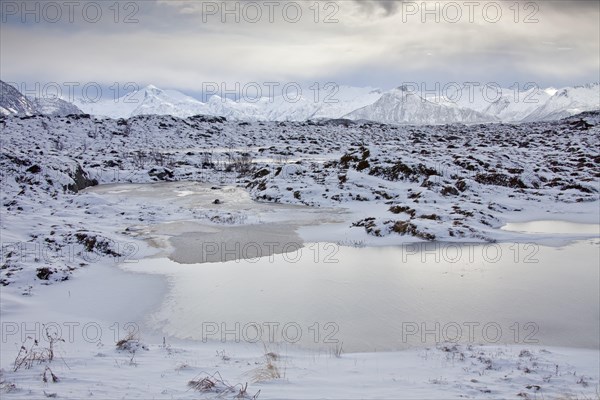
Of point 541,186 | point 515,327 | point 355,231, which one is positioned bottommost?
point 515,327

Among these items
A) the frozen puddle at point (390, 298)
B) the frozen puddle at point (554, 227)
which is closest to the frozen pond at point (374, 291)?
the frozen puddle at point (390, 298)

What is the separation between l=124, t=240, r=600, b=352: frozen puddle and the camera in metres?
7.22

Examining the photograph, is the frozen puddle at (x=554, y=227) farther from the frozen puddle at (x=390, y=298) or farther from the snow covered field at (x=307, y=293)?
the frozen puddle at (x=390, y=298)

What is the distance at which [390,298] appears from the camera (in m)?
8.84

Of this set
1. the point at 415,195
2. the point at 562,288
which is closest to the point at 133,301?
the point at 562,288

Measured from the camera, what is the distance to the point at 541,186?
2319cm

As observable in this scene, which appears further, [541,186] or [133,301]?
[541,186]

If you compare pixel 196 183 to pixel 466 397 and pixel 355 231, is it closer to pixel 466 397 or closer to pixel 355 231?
pixel 355 231

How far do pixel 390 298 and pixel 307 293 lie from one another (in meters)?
1.73

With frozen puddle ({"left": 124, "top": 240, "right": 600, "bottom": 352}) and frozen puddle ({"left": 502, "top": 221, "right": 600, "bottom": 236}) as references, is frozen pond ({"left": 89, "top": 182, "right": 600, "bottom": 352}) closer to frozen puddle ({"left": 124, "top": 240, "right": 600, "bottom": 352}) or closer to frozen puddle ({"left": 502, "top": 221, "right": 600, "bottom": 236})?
frozen puddle ({"left": 124, "top": 240, "right": 600, "bottom": 352})

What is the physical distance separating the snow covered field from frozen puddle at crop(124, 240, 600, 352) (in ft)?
0.14

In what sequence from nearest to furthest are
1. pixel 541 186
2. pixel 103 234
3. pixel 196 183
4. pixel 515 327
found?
pixel 515 327 → pixel 103 234 → pixel 541 186 → pixel 196 183

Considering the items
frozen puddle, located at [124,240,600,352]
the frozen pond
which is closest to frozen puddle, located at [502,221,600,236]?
the frozen pond

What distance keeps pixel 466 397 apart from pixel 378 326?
2889mm
